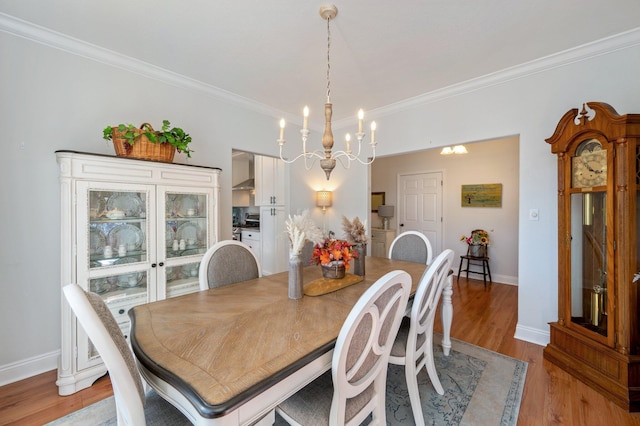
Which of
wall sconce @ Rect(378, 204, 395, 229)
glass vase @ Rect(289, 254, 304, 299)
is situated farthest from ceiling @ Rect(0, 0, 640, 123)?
wall sconce @ Rect(378, 204, 395, 229)

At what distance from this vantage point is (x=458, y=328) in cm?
278

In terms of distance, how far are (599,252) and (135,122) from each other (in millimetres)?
3914

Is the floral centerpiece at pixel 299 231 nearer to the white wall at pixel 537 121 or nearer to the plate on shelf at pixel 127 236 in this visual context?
the plate on shelf at pixel 127 236

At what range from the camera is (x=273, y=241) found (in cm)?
437

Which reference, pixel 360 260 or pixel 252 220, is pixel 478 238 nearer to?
pixel 360 260

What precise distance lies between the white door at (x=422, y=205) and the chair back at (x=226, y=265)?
4059mm

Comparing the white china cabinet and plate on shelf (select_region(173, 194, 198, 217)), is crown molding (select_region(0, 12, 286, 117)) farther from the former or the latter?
plate on shelf (select_region(173, 194, 198, 217))

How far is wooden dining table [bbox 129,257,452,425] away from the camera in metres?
0.77

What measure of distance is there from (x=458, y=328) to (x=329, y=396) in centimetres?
220

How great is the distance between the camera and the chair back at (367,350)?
38.3 inches

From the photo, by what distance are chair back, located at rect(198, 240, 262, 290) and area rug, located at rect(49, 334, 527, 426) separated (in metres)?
0.90

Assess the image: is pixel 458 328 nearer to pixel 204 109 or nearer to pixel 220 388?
pixel 220 388

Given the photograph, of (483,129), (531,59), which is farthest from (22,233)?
(531,59)

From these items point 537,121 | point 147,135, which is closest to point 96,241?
point 147,135
